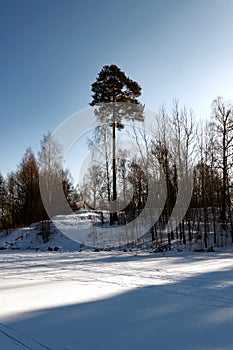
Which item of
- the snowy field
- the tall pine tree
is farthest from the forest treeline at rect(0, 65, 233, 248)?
the snowy field

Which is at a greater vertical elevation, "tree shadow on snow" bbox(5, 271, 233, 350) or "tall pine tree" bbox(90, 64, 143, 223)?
"tall pine tree" bbox(90, 64, 143, 223)

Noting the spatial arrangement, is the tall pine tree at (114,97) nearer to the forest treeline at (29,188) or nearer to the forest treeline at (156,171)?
the forest treeline at (156,171)

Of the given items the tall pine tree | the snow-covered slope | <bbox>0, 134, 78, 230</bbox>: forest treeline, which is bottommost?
the snow-covered slope

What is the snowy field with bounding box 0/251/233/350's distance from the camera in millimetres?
3213

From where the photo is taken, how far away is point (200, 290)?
5465 mm

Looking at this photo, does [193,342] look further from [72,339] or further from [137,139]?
[137,139]

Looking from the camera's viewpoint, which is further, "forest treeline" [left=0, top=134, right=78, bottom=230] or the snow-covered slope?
"forest treeline" [left=0, top=134, right=78, bottom=230]

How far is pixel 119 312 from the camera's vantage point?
14.0ft

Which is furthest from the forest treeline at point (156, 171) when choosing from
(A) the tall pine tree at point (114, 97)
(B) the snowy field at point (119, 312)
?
(B) the snowy field at point (119, 312)

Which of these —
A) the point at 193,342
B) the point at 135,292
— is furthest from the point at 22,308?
the point at 193,342

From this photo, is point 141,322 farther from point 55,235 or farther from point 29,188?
point 29,188

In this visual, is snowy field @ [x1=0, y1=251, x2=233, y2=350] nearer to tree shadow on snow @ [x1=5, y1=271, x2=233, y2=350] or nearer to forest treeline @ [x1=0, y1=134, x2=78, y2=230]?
tree shadow on snow @ [x1=5, y1=271, x2=233, y2=350]

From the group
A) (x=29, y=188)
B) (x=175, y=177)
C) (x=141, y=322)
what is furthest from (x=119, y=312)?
(x=29, y=188)

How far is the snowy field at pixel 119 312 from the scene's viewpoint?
10.5ft
